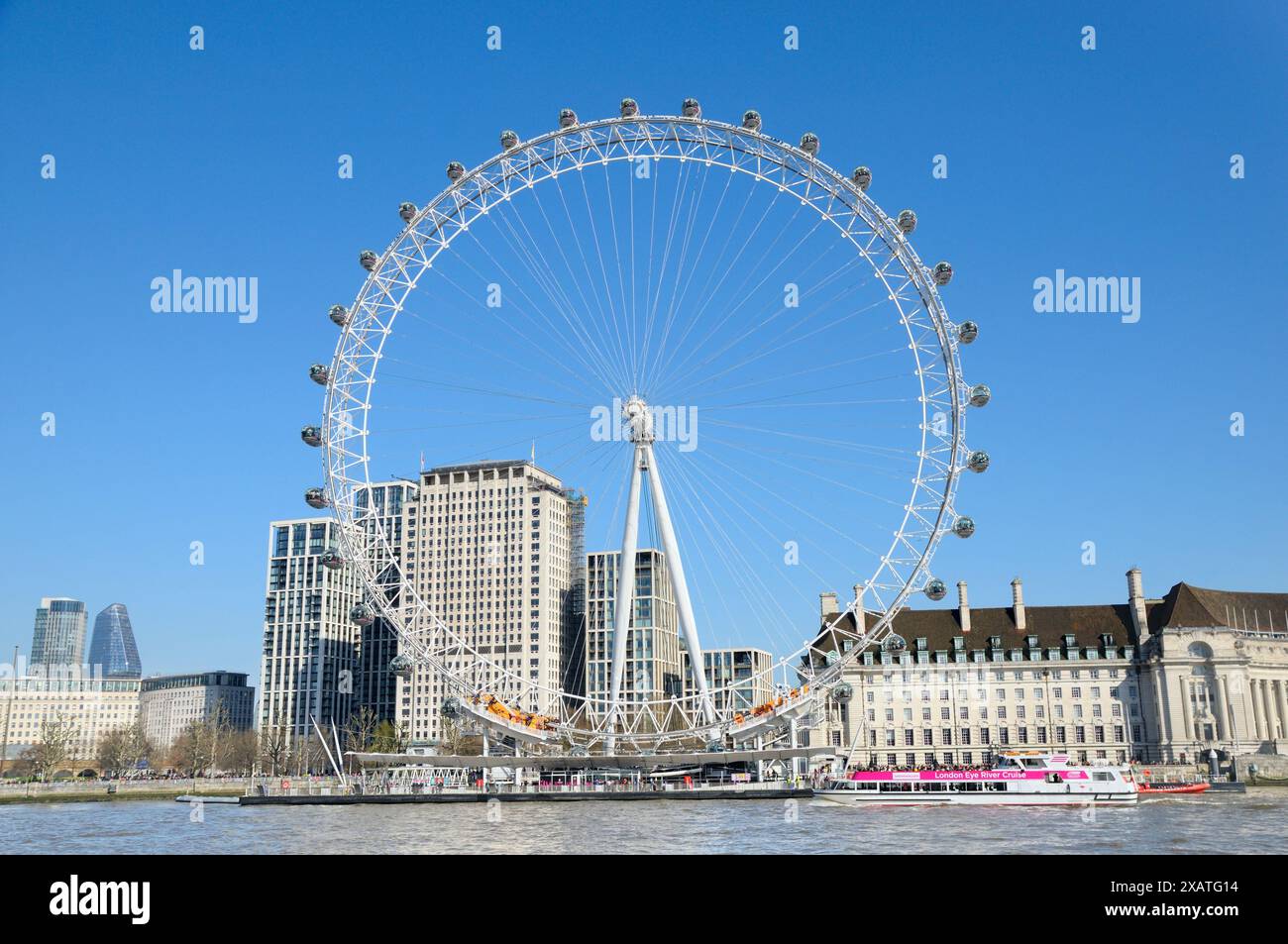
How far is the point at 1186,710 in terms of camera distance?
4350 inches

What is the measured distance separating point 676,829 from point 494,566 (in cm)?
13677

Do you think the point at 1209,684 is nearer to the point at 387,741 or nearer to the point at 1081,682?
the point at 1081,682

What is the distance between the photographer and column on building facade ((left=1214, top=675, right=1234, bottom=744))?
109 meters

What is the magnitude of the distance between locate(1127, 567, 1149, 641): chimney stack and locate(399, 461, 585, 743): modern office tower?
91681 mm

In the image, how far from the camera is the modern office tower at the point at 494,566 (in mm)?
183875

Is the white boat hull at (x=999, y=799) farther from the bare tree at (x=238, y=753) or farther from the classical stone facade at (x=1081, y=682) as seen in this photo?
the bare tree at (x=238, y=753)

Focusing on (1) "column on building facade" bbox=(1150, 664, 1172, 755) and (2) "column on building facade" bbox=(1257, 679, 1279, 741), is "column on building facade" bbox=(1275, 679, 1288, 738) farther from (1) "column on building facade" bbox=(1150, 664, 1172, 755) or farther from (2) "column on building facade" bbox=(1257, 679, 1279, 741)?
(1) "column on building facade" bbox=(1150, 664, 1172, 755)

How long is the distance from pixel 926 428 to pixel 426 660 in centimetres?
3537

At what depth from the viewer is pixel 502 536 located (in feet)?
609

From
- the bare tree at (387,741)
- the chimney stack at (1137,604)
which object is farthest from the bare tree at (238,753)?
the chimney stack at (1137,604)

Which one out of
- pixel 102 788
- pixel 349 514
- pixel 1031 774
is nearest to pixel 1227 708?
pixel 1031 774

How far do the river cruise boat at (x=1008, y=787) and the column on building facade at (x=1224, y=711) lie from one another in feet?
143

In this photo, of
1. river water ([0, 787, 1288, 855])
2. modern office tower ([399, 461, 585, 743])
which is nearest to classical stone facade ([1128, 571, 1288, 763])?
river water ([0, 787, 1288, 855])
